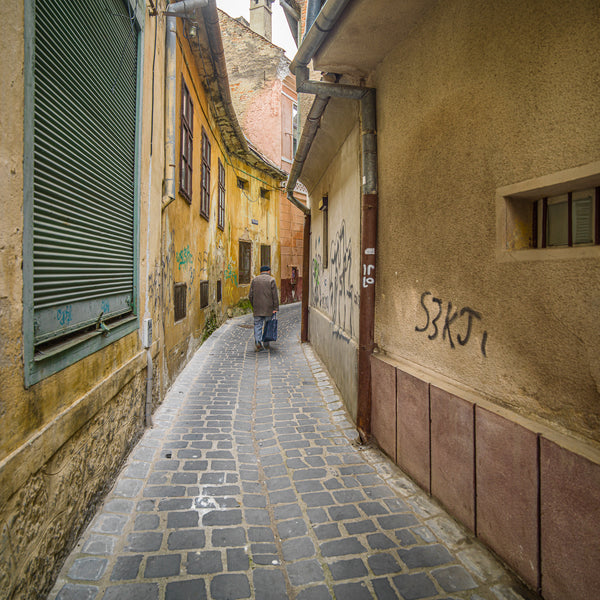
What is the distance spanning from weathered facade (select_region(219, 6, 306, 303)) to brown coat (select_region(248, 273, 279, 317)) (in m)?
9.48

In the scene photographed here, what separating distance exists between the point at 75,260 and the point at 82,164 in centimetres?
67

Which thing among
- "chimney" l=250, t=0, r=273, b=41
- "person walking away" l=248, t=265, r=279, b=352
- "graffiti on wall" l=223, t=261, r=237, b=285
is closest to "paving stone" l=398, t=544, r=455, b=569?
"person walking away" l=248, t=265, r=279, b=352

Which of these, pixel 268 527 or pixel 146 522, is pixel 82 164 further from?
pixel 268 527

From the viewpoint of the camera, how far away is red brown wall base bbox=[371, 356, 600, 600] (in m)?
1.81

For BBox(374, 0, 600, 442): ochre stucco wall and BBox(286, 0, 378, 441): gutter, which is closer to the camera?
BBox(374, 0, 600, 442): ochre stucco wall

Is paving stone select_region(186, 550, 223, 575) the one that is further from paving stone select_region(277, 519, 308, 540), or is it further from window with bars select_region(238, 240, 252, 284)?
window with bars select_region(238, 240, 252, 284)

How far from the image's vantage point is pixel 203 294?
8930 millimetres

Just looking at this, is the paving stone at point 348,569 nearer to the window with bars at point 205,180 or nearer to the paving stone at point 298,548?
the paving stone at point 298,548

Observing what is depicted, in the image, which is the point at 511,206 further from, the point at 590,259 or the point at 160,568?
the point at 160,568

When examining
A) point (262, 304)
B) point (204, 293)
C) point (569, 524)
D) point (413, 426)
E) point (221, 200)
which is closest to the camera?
point (569, 524)

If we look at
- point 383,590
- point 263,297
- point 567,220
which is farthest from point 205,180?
point 383,590

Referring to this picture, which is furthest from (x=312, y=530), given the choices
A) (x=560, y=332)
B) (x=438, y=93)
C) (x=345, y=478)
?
(x=438, y=93)

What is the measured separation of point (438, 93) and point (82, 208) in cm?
268

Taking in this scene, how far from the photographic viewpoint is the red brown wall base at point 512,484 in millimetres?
1809
